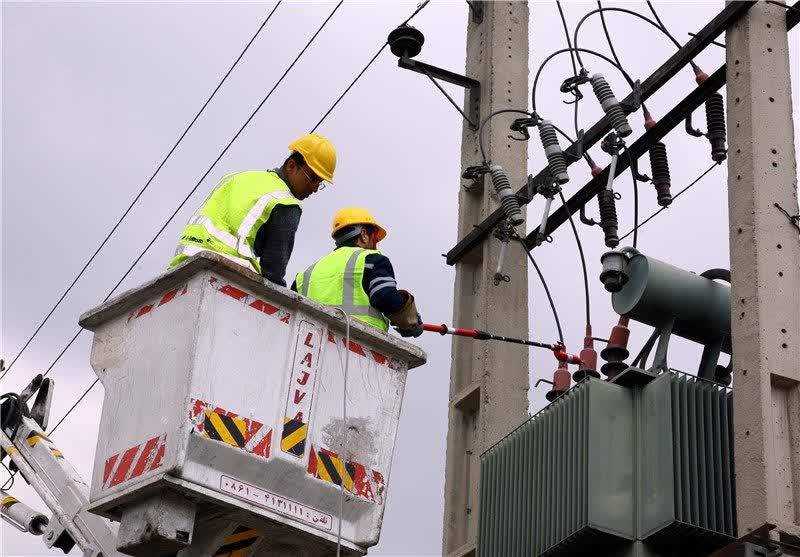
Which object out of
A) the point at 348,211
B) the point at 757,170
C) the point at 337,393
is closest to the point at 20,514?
the point at 348,211

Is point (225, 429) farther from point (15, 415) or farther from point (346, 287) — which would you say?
point (15, 415)

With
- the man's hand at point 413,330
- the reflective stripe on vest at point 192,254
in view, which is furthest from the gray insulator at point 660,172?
the reflective stripe on vest at point 192,254

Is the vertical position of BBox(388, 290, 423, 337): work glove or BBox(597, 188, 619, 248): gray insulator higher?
BBox(597, 188, 619, 248): gray insulator

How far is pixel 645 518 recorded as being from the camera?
714 centimetres

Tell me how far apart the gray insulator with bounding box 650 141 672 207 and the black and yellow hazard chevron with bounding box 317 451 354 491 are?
9.03 feet

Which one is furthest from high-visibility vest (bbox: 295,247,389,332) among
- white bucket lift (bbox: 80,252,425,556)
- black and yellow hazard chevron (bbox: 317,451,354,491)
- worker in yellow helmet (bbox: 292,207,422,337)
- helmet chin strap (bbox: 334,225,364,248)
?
black and yellow hazard chevron (bbox: 317,451,354,491)

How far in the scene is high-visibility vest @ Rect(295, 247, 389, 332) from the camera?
8211 millimetres

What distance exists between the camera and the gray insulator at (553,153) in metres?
9.45

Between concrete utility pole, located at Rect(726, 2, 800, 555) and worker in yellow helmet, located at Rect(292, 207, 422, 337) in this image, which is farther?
worker in yellow helmet, located at Rect(292, 207, 422, 337)

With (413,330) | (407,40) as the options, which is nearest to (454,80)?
(407,40)

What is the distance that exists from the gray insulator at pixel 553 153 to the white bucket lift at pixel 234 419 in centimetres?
233

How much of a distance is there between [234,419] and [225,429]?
0.07 metres

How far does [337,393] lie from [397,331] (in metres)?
1.25

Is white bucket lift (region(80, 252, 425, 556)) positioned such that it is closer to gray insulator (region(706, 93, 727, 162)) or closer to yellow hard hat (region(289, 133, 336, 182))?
yellow hard hat (region(289, 133, 336, 182))
